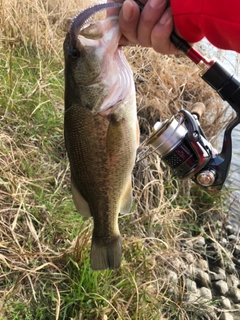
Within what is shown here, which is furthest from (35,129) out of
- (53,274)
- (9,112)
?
(53,274)

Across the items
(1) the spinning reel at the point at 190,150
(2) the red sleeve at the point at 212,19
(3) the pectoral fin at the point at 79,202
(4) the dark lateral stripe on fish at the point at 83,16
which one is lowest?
(3) the pectoral fin at the point at 79,202

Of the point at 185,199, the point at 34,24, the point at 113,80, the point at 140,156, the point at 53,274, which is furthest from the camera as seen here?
the point at 34,24

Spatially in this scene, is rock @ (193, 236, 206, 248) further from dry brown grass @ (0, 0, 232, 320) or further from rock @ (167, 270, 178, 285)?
rock @ (167, 270, 178, 285)

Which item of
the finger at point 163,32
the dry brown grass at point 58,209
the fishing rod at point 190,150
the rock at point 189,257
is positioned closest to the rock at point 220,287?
the rock at point 189,257

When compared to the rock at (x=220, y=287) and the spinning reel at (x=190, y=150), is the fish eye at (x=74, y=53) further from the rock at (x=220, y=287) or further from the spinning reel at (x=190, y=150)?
the rock at (x=220, y=287)

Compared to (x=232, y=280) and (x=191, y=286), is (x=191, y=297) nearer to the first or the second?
(x=191, y=286)

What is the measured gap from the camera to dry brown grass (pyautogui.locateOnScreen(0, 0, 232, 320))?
2.46m

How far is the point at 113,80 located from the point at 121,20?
239 millimetres

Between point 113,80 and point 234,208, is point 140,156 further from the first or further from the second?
point 113,80

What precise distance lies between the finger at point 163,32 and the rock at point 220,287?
2.72 meters

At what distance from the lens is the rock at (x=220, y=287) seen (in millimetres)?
3705

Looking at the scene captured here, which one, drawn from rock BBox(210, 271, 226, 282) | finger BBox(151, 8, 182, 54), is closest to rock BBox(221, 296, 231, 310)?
rock BBox(210, 271, 226, 282)

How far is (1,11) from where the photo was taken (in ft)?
14.2

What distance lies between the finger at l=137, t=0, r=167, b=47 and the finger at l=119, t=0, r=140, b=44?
21 mm
